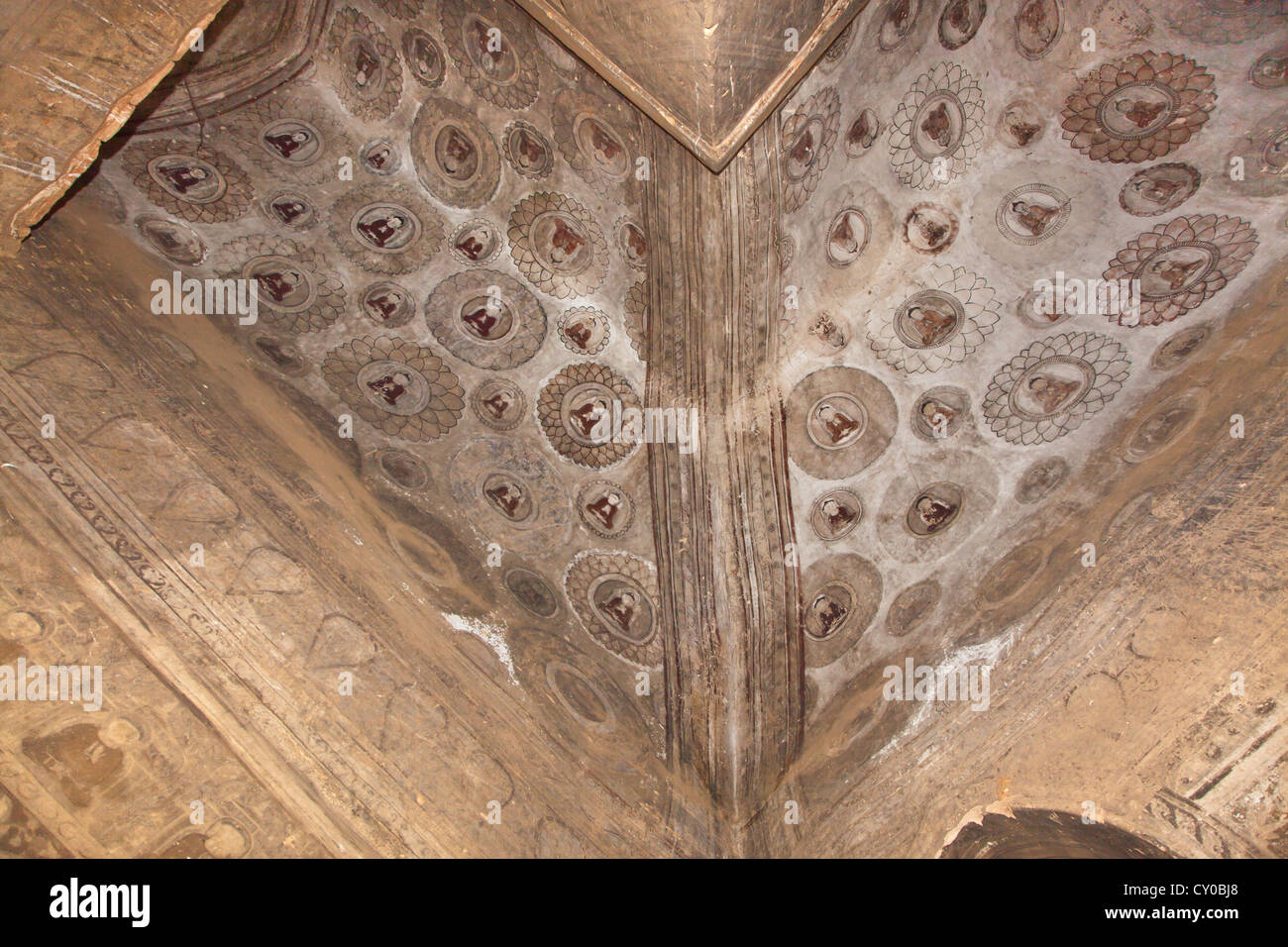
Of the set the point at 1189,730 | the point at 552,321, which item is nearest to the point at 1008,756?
the point at 1189,730

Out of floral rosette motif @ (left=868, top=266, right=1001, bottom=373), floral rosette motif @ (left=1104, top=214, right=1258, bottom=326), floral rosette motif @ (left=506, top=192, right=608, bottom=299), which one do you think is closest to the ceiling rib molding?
floral rosette motif @ (left=506, top=192, right=608, bottom=299)

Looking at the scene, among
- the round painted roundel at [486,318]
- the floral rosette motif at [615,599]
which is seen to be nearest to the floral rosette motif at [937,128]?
the round painted roundel at [486,318]

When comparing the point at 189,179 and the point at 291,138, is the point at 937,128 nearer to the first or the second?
the point at 291,138

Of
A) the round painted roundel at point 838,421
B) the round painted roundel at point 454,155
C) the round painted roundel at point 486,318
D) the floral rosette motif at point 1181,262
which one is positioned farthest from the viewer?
the round painted roundel at point 486,318

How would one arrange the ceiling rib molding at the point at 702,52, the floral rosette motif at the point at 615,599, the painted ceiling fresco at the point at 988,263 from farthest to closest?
the floral rosette motif at the point at 615,599 < the painted ceiling fresco at the point at 988,263 < the ceiling rib molding at the point at 702,52

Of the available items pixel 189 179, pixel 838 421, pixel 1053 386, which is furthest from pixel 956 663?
pixel 189 179

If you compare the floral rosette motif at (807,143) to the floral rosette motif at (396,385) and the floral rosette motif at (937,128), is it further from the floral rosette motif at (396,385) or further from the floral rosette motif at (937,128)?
the floral rosette motif at (396,385)
